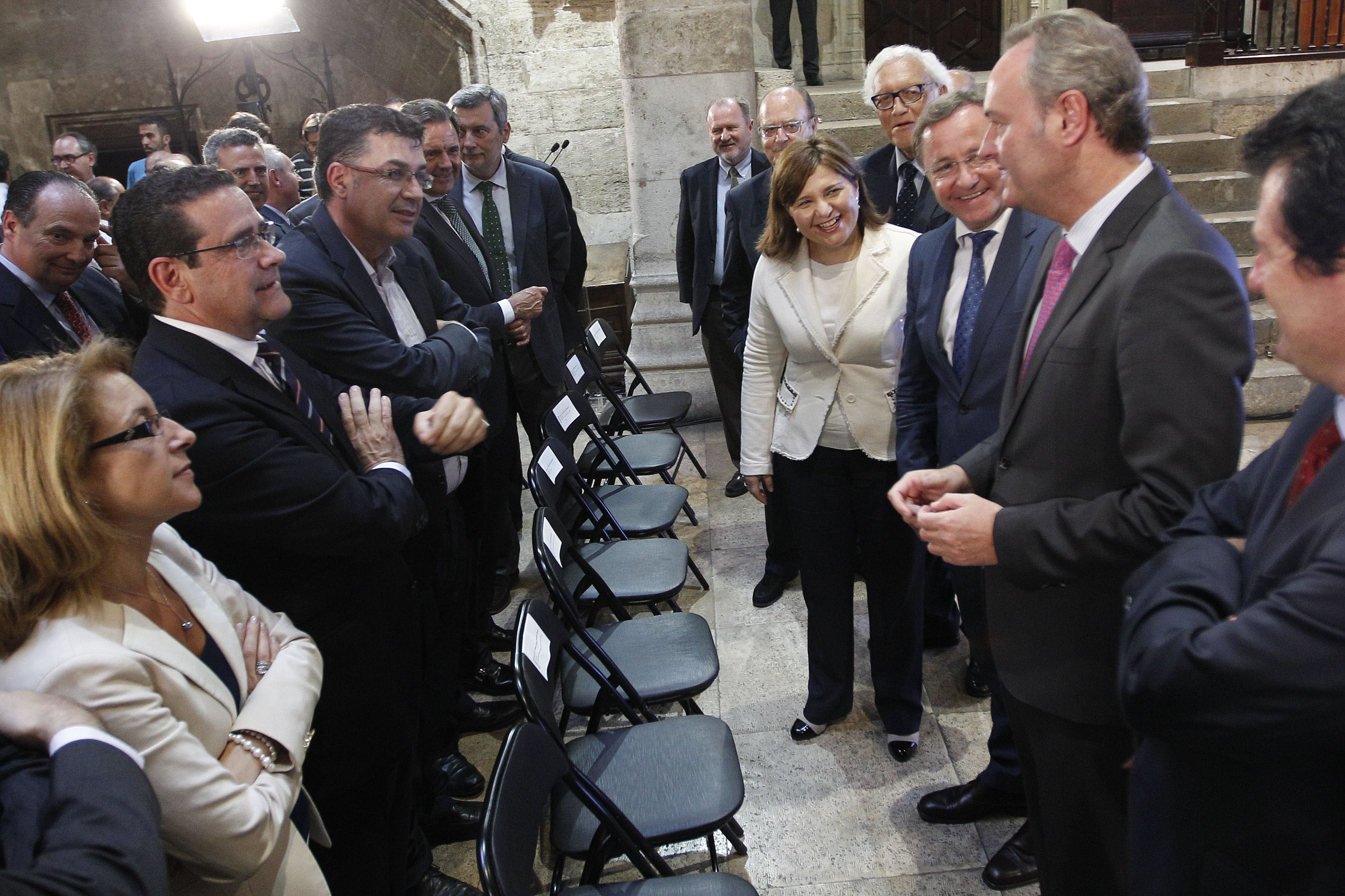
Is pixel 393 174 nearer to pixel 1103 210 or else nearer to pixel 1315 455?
pixel 1103 210

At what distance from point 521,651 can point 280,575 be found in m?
0.54

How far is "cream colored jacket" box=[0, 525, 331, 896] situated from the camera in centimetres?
126

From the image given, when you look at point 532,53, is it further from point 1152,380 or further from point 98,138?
point 1152,380

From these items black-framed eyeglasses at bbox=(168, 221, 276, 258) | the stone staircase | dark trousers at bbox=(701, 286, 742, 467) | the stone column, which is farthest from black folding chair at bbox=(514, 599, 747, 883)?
the stone staircase

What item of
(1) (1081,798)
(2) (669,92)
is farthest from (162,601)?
(2) (669,92)

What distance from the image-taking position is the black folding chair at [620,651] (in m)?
2.54

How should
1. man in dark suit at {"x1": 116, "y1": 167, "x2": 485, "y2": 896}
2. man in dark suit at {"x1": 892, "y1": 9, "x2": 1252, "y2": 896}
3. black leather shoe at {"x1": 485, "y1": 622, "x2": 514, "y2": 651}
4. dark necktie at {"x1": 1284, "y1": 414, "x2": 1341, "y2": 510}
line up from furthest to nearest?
black leather shoe at {"x1": 485, "y1": 622, "x2": 514, "y2": 651}
man in dark suit at {"x1": 116, "y1": 167, "x2": 485, "y2": 896}
man in dark suit at {"x1": 892, "y1": 9, "x2": 1252, "y2": 896}
dark necktie at {"x1": 1284, "y1": 414, "x2": 1341, "y2": 510}

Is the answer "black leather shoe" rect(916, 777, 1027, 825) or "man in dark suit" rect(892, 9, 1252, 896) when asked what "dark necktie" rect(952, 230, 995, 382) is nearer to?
"man in dark suit" rect(892, 9, 1252, 896)

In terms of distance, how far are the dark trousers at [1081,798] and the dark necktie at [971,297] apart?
95 cm

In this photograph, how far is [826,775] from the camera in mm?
2893

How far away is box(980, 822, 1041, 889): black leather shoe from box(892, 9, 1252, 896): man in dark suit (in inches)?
21.7

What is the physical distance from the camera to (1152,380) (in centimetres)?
139

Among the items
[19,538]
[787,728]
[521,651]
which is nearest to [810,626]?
[787,728]

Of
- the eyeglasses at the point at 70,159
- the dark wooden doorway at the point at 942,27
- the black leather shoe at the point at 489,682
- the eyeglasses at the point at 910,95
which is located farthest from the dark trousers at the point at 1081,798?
the dark wooden doorway at the point at 942,27
